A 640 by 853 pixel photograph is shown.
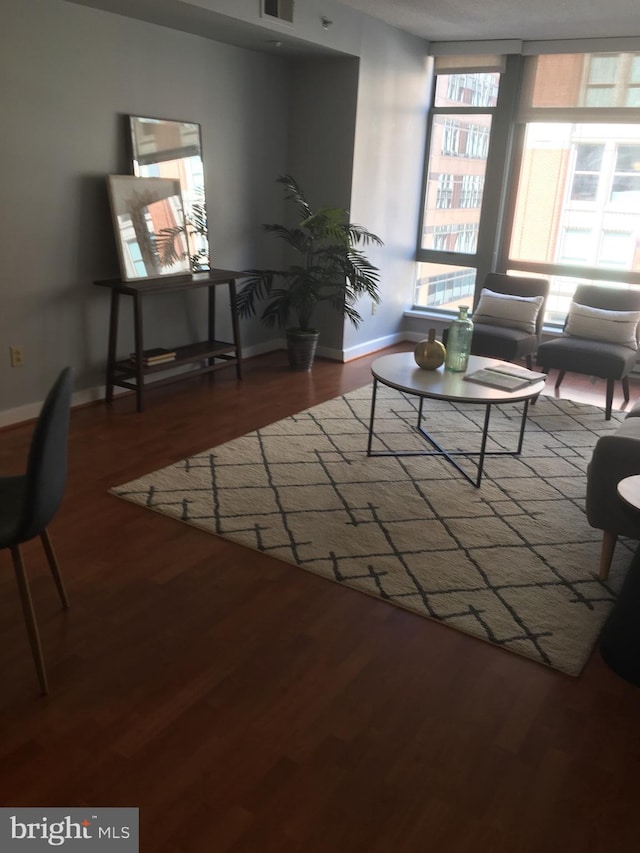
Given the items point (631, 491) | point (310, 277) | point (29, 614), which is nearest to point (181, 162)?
point (310, 277)

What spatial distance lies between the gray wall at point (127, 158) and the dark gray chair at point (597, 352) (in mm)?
1658

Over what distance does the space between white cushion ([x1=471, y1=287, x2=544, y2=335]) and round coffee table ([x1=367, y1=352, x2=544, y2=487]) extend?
4.58ft

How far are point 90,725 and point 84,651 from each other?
330 millimetres

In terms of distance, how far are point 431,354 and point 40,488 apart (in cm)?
234

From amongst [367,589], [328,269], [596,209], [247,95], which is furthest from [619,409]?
[247,95]

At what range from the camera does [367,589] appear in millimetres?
2590

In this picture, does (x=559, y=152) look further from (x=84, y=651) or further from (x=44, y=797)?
(x=44, y=797)

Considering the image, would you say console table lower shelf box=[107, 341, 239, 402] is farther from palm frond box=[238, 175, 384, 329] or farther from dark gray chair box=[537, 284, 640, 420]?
dark gray chair box=[537, 284, 640, 420]

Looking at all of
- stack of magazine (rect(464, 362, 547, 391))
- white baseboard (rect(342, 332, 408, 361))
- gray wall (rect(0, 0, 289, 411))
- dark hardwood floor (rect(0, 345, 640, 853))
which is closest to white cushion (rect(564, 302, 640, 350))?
stack of magazine (rect(464, 362, 547, 391))

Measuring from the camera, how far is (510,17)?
16.0ft

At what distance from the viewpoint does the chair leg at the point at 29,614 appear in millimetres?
1917

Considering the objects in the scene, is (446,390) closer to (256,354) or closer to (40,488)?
(40,488)

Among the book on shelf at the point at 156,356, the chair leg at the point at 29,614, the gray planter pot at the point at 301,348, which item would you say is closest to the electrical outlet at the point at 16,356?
the book on shelf at the point at 156,356

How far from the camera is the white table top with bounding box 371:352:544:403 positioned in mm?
3350
